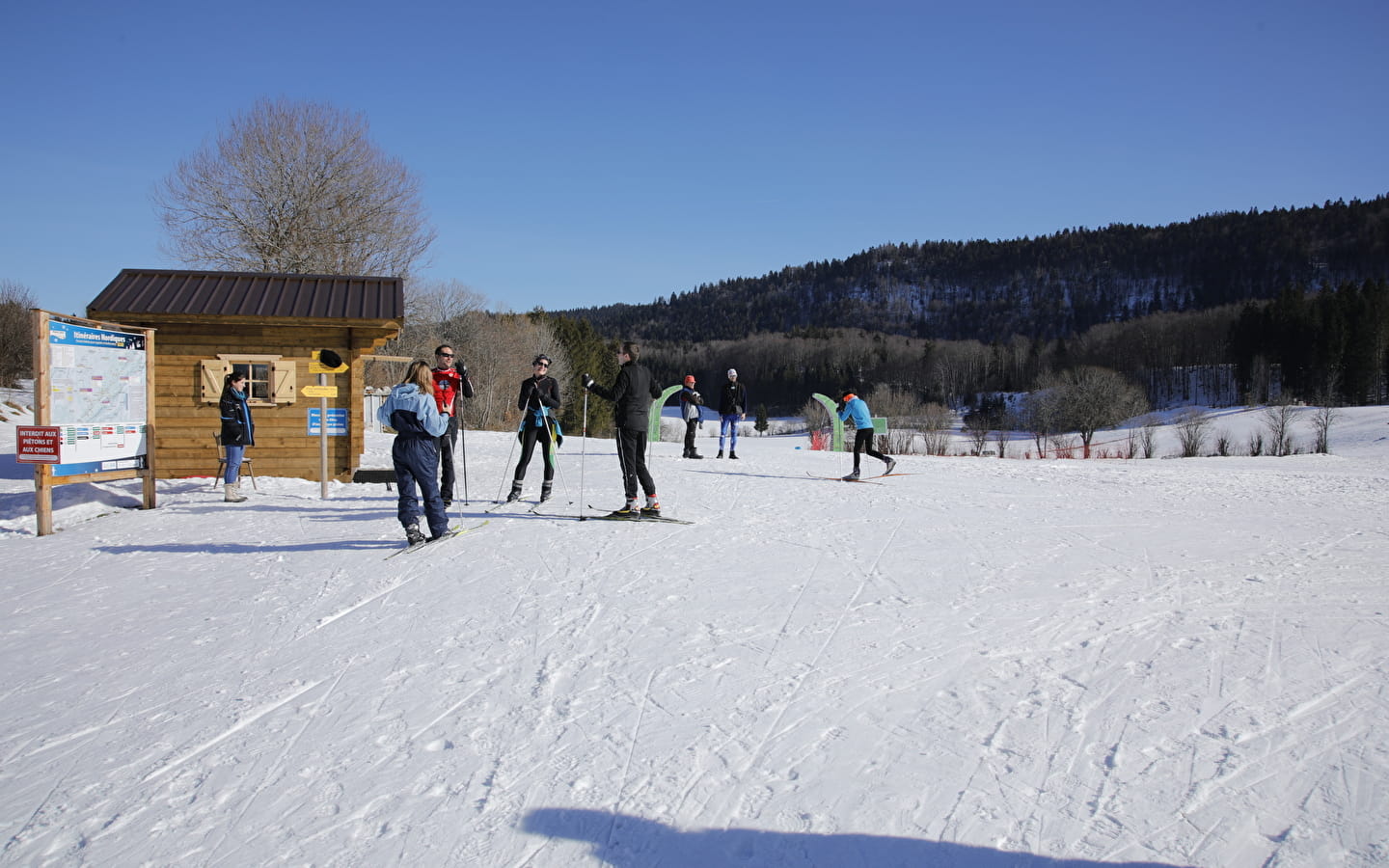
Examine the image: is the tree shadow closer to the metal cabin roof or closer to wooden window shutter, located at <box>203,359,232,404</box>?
the metal cabin roof

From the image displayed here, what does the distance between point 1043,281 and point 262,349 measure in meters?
174

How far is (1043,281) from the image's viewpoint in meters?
163

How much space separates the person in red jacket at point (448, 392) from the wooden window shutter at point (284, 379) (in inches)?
185

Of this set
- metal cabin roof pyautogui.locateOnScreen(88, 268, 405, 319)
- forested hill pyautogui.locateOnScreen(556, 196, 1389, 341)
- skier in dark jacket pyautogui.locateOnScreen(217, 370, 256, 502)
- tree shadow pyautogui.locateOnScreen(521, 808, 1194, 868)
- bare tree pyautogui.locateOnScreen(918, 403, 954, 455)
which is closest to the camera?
tree shadow pyautogui.locateOnScreen(521, 808, 1194, 868)

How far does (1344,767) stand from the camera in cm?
307

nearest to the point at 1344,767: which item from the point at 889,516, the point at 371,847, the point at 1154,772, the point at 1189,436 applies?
the point at 1154,772

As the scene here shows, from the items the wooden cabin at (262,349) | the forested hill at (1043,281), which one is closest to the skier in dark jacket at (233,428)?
the wooden cabin at (262,349)

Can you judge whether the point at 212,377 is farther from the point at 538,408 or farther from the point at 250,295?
the point at 538,408

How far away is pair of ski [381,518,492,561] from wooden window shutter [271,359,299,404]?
635 cm

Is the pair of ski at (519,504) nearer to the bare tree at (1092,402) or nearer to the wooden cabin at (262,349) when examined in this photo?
the wooden cabin at (262,349)

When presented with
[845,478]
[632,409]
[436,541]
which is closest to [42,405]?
[436,541]

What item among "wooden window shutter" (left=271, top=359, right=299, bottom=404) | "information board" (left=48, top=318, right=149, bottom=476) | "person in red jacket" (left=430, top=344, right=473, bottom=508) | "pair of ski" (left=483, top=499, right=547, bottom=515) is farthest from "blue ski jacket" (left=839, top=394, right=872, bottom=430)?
"information board" (left=48, top=318, right=149, bottom=476)

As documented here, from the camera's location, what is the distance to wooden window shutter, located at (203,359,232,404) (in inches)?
489

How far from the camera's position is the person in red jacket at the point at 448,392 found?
8688mm
